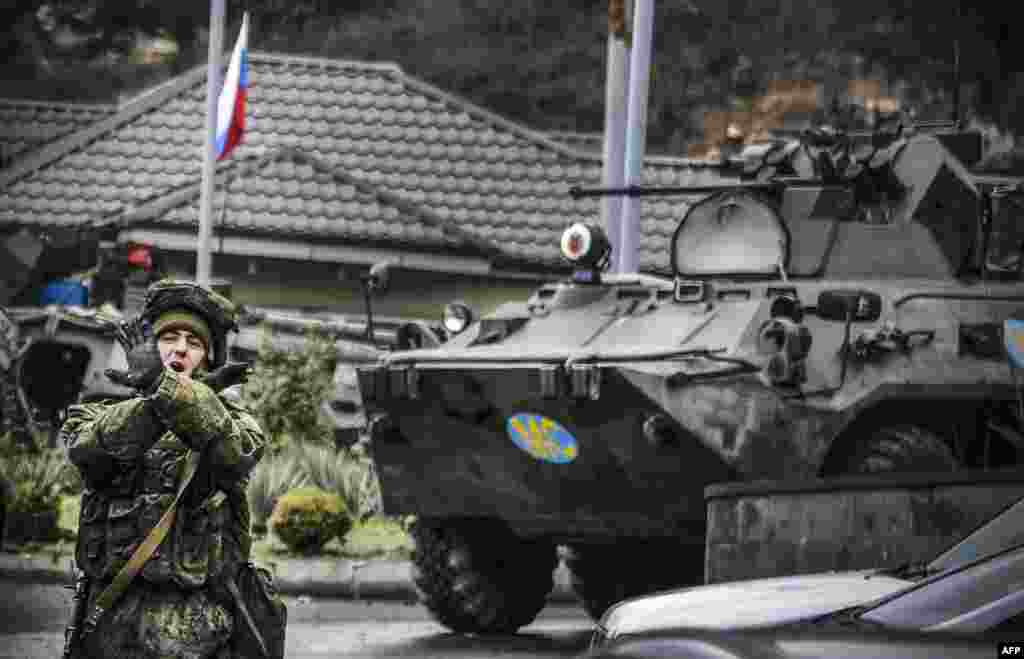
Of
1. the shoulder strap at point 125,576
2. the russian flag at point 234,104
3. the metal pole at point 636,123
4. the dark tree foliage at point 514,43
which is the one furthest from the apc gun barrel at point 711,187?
the dark tree foliage at point 514,43

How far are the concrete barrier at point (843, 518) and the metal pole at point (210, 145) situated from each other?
773cm

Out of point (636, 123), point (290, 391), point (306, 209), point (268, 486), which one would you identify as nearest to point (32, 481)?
point (268, 486)

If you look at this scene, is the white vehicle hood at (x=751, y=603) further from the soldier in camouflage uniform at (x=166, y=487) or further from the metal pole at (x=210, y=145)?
the metal pole at (x=210, y=145)

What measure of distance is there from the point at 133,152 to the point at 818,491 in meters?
17.6

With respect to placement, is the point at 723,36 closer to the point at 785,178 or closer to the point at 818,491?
the point at 785,178

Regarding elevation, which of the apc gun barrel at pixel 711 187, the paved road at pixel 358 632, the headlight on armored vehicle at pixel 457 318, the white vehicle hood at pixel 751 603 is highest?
the apc gun barrel at pixel 711 187

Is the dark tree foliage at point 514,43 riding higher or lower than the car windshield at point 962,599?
higher

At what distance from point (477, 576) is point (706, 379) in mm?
2119

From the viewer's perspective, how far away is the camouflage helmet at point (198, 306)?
678 centimetres

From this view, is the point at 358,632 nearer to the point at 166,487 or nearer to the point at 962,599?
the point at 166,487

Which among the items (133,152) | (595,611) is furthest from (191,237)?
(595,611)

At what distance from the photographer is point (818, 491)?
11336 millimetres

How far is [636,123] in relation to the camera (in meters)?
17.5

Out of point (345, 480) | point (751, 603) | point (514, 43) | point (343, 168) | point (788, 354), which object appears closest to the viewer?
point (751, 603)
